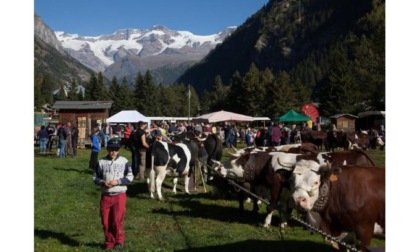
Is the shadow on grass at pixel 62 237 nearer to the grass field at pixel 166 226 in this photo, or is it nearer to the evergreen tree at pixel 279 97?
the grass field at pixel 166 226

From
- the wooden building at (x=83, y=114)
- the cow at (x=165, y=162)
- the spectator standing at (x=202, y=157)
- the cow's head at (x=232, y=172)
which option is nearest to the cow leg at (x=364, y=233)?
the cow's head at (x=232, y=172)

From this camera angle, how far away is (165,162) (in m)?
13.3

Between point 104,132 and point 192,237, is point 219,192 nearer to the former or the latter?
point 192,237

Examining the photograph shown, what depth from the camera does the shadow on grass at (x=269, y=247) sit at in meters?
8.23

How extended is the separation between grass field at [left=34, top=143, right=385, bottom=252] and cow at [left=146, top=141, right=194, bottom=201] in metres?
0.57

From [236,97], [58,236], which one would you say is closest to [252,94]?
[236,97]

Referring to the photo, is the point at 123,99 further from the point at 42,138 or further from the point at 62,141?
the point at 62,141

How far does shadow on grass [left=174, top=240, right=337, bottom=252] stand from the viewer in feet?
27.0

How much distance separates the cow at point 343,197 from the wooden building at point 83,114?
1229 inches

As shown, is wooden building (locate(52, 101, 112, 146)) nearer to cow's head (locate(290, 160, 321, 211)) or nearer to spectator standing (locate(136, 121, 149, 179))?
spectator standing (locate(136, 121, 149, 179))

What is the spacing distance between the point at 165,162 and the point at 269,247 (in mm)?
5684

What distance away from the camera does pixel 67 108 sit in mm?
36312
